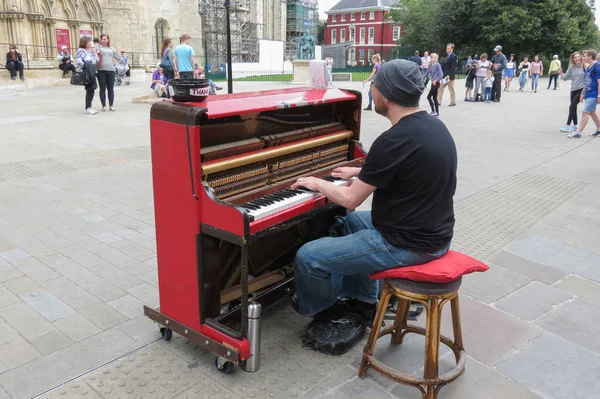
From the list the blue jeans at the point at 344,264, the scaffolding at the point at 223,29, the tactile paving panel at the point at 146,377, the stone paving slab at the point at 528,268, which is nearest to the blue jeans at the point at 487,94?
the stone paving slab at the point at 528,268

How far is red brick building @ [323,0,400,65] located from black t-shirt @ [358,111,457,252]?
7848 cm

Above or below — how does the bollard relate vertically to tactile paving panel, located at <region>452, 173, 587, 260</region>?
above

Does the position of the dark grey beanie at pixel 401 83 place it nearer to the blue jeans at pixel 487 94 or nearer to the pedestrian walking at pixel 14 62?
the blue jeans at pixel 487 94

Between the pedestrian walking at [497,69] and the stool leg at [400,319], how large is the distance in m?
16.7

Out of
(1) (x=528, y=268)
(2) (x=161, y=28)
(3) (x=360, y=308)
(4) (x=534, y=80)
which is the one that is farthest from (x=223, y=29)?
(3) (x=360, y=308)

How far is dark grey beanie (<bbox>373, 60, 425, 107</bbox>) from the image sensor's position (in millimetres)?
2725

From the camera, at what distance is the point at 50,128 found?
35.1 ft

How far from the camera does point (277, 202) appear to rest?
292 centimetres

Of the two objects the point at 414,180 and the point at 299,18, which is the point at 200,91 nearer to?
the point at 414,180

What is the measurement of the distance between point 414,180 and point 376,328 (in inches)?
33.3

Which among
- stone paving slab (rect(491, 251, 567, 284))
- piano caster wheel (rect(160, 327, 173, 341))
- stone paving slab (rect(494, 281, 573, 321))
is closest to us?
piano caster wheel (rect(160, 327, 173, 341))

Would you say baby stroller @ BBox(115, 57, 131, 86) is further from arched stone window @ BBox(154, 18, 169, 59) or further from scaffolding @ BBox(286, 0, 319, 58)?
scaffolding @ BBox(286, 0, 319, 58)

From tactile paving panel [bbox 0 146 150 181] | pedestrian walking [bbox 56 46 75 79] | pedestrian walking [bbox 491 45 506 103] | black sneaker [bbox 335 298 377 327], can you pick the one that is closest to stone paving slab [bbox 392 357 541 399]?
black sneaker [bbox 335 298 377 327]

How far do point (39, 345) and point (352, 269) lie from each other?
2.03 m
